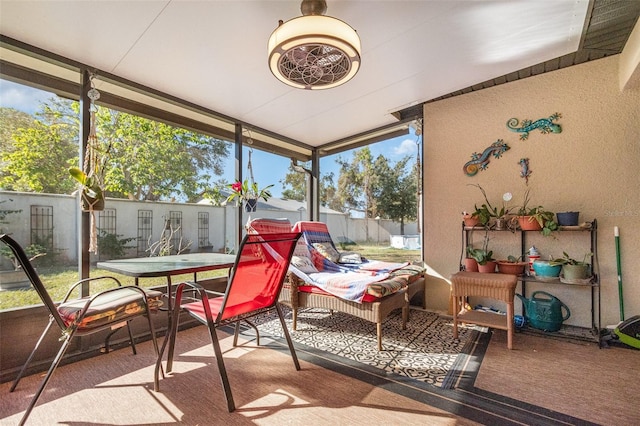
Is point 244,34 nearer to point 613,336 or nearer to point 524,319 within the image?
point 524,319

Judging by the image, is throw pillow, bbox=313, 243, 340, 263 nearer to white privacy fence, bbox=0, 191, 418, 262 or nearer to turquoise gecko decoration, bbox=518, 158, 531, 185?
white privacy fence, bbox=0, 191, 418, 262

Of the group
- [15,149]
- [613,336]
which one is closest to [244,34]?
[15,149]

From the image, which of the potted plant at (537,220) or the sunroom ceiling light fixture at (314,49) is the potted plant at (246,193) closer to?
the sunroom ceiling light fixture at (314,49)

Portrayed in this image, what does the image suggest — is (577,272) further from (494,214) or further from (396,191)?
(396,191)

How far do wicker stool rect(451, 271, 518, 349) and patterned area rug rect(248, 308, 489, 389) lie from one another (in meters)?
0.19

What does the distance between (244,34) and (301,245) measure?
220cm

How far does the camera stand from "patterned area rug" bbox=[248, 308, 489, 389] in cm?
214

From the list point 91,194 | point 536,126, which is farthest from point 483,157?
point 91,194

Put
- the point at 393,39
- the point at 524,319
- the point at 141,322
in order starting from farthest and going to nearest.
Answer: the point at 524,319 < the point at 141,322 < the point at 393,39

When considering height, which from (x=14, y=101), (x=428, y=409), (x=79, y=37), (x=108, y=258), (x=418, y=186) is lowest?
(x=428, y=409)

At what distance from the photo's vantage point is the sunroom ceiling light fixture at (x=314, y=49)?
170 cm

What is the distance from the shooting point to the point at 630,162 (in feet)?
8.61

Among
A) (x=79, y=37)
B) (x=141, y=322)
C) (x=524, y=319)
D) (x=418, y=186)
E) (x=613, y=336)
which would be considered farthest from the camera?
(x=418, y=186)

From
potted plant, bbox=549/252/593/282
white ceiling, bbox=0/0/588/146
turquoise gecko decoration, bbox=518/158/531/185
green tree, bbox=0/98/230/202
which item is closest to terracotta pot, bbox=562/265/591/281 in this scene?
potted plant, bbox=549/252/593/282
